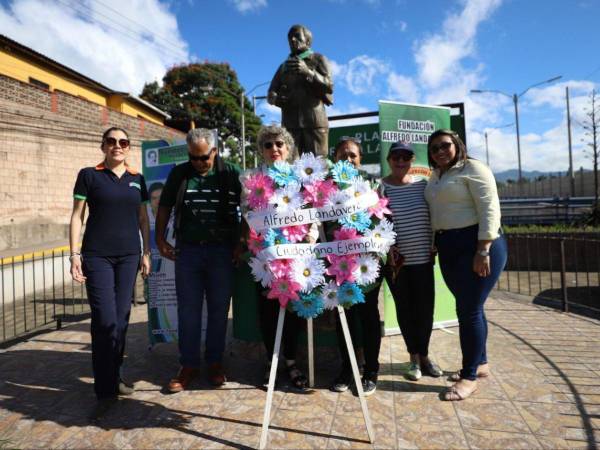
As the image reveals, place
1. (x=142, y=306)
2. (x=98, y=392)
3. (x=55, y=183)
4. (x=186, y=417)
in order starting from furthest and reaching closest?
(x=55, y=183)
(x=142, y=306)
(x=98, y=392)
(x=186, y=417)

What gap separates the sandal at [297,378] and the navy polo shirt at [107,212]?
1.59m

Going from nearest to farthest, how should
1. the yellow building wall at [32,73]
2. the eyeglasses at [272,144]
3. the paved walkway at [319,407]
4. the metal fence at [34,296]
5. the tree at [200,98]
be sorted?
the paved walkway at [319,407]
the eyeglasses at [272,144]
the metal fence at [34,296]
the yellow building wall at [32,73]
the tree at [200,98]

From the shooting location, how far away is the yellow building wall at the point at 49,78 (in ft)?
51.4

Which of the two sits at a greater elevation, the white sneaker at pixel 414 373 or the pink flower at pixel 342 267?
the pink flower at pixel 342 267

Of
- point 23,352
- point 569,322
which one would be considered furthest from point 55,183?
point 569,322

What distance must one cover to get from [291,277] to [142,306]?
5.06m

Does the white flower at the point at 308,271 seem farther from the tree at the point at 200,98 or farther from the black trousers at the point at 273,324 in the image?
the tree at the point at 200,98

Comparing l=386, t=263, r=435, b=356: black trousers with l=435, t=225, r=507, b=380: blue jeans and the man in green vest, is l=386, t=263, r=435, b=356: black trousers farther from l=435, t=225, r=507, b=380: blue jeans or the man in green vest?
the man in green vest

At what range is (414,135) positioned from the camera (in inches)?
184

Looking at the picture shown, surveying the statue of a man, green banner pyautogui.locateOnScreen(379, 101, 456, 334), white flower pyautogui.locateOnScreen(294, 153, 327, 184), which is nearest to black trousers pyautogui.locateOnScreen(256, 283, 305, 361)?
white flower pyautogui.locateOnScreen(294, 153, 327, 184)

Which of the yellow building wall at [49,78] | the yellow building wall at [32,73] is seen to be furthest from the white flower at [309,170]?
the yellow building wall at [32,73]

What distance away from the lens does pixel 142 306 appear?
666cm

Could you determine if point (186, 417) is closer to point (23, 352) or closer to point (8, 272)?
point (23, 352)

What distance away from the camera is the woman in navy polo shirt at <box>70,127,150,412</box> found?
9.47ft
